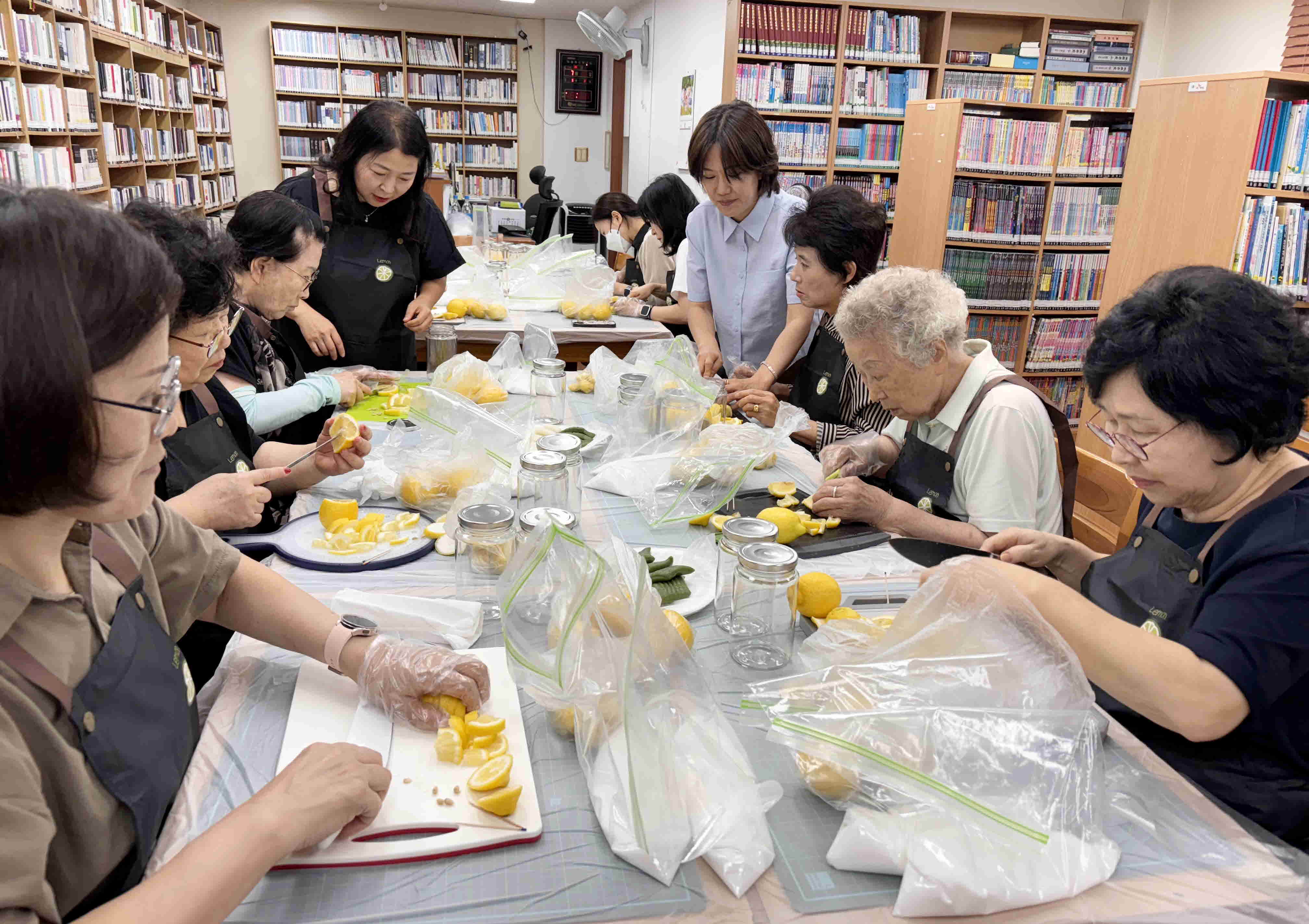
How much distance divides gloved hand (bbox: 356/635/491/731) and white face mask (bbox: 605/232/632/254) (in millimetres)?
5256

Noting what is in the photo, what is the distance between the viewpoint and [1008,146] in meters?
5.75

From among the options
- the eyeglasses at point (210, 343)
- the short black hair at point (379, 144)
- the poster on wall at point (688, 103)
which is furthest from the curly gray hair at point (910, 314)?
the poster on wall at point (688, 103)

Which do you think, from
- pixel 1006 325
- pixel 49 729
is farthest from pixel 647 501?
pixel 1006 325

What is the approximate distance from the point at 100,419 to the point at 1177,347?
4.47ft

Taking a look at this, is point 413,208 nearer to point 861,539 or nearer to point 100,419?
point 861,539

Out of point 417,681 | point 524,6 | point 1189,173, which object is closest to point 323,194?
point 417,681

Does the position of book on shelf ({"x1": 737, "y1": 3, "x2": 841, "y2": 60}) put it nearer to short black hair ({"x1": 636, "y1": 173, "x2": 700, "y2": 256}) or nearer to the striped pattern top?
short black hair ({"x1": 636, "y1": 173, "x2": 700, "y2": 256})

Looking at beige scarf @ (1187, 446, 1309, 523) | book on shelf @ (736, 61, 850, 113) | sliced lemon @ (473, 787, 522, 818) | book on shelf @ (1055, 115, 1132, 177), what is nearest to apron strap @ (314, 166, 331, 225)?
sliced lemon @ (473, 787, 522, 818)

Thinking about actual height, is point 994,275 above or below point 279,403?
above

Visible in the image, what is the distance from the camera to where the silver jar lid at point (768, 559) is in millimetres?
1300

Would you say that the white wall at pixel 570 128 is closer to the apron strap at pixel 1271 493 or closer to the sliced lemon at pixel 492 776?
the apron strap at pixel 1271 493

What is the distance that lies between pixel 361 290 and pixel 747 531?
7.76ft

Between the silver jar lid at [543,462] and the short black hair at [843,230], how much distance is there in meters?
1.44

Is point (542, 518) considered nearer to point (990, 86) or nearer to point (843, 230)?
point (843, 230)
